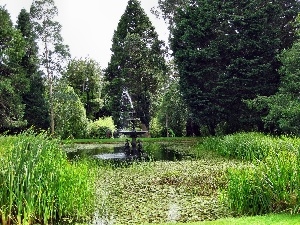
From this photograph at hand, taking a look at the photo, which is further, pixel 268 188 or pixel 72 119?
pixel 72 119

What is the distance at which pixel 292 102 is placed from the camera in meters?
18.6

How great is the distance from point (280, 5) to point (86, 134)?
1888 cm

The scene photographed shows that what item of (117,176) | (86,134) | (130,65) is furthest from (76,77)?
(117,176)

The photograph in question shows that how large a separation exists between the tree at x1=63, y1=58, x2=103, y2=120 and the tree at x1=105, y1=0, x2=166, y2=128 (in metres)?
3.78

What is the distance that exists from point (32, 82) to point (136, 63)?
9.98m

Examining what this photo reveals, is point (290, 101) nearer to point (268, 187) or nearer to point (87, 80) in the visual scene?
point (268, 187)

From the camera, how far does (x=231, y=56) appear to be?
26.4 m

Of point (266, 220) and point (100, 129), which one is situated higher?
point (100, 129)

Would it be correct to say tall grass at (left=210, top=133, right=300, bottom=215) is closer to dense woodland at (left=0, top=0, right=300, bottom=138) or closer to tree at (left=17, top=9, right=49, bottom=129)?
dense woodland at (left=0, top=0, right=300, bottom=138)

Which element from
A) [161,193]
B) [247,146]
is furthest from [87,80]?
[161,193]

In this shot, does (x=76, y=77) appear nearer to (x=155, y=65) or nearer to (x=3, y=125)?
(x=155, y=65)

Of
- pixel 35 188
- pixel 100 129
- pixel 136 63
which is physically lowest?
pixel 35 188

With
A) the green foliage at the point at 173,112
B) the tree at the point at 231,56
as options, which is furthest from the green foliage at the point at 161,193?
the green foliage at the point at 173,112

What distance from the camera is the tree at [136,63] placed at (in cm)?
3688
